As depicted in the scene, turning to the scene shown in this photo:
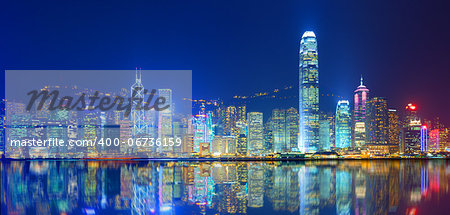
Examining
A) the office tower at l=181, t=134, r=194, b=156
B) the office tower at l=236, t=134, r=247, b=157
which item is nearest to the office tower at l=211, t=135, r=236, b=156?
the office tower at l=236, t=134, r=247, b=157

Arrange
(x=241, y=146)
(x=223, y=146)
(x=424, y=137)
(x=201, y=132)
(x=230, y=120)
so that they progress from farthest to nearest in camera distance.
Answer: (x=424, y=137)
(x=230, y=120)
(x=201, y=132)
(x=241, y=146)
(x=223, y=146)

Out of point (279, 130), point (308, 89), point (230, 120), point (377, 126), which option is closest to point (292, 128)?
point (279, 130)

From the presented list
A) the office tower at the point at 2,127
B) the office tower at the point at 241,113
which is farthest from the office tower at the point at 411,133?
the office tower at the point at 2,127

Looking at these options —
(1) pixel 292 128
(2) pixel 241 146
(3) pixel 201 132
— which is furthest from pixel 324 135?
(3) pixel 201 132

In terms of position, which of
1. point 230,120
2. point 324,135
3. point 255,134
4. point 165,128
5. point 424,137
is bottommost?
point 424,137

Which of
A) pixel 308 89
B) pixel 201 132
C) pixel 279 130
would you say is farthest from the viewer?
pixel 308 89

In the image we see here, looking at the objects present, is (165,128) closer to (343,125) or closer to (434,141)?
(343,125)

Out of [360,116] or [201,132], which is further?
[360,116]

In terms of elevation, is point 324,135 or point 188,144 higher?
point 324,135
